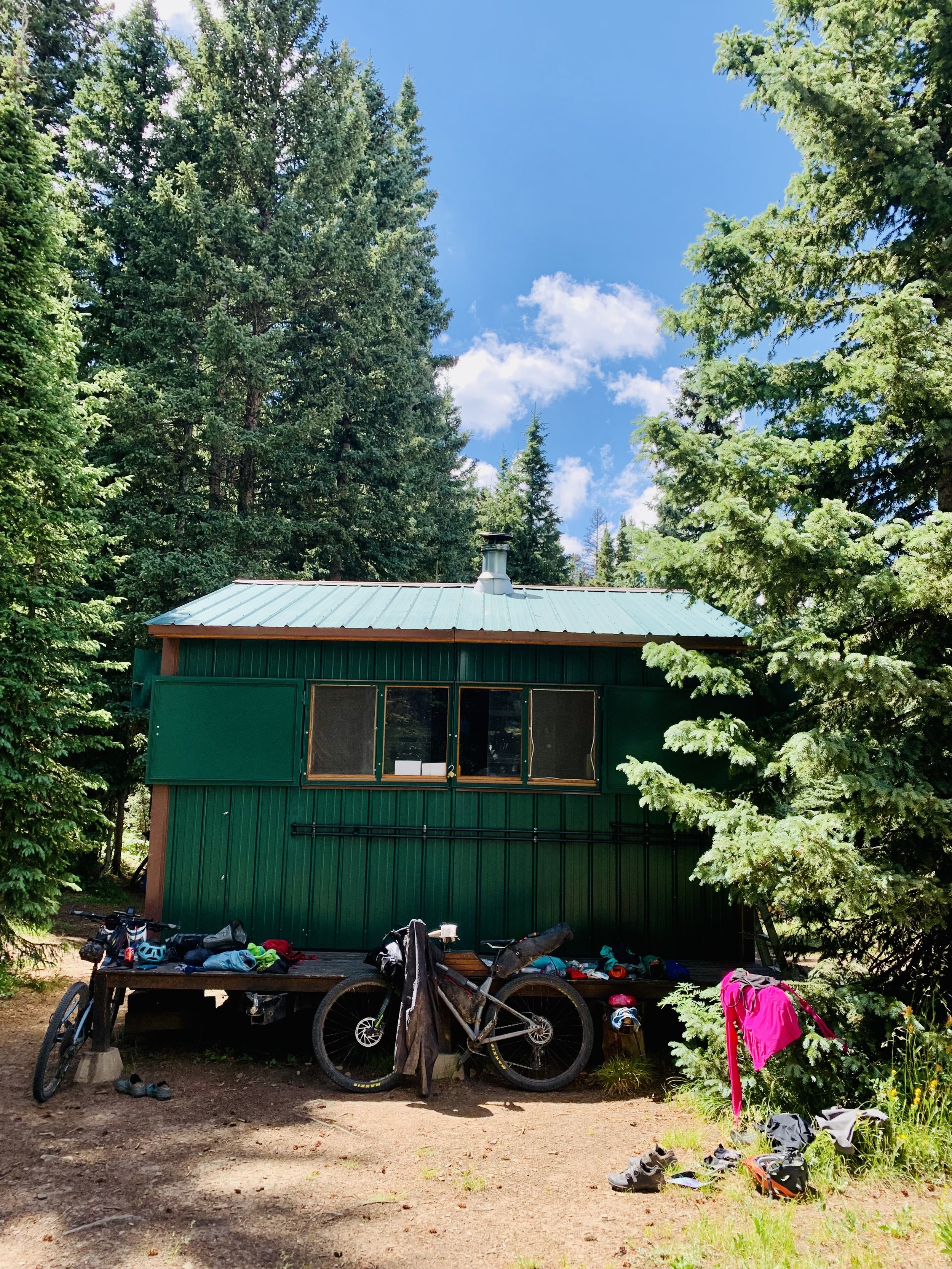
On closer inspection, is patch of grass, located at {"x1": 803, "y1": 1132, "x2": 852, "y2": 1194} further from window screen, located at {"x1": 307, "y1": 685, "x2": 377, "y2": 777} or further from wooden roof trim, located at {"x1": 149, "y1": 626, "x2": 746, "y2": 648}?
window screen, located at {"x1": 307, "y1": 685, "x2": 377, "y2": 777}

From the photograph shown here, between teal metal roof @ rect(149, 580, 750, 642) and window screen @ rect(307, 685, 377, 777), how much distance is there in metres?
0.57

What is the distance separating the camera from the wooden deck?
5891 millimetres

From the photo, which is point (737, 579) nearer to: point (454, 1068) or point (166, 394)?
point (454, 1068)

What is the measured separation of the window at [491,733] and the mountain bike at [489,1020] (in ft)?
4.64

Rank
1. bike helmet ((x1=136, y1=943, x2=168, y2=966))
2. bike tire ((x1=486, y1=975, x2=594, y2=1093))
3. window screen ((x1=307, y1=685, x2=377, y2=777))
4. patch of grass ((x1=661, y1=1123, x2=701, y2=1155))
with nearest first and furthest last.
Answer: patch of grass ((x1=661, y1=1123, x2=701, y2=1155)), bike tire ((x1=486, y1=975, x2=594, y2=1093)), bike helmet ((x1=136, y1=943, x2=168, y2=966)), window screen ((x1=307, y1=685, x2=377, y2=777))

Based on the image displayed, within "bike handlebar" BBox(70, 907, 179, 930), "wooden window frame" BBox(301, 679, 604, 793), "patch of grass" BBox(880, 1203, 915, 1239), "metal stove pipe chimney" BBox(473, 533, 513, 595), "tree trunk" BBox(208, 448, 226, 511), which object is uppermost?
"tree trunk" BBox(208, 448, 226, 511)

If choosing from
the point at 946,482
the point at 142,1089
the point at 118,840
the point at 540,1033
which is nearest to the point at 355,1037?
the point at 540,1033

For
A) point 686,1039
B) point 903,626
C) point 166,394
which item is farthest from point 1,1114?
point 166,394

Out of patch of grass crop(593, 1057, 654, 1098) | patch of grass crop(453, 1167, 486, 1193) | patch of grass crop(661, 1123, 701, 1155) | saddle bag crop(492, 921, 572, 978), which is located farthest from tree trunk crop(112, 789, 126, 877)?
patch of grass crop(661, 1123, 701, 1155)

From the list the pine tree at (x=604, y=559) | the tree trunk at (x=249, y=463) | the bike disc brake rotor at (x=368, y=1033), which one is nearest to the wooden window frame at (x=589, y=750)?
the bike disc brake rotor at (x=368, y=1033)

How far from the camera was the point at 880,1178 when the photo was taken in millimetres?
4305

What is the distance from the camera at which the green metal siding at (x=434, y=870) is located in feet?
22.7

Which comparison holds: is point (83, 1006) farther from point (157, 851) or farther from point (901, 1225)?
point (901, 1225)

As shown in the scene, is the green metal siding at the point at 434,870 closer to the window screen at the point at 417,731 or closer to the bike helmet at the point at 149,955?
the window screen at the point at 417,731
